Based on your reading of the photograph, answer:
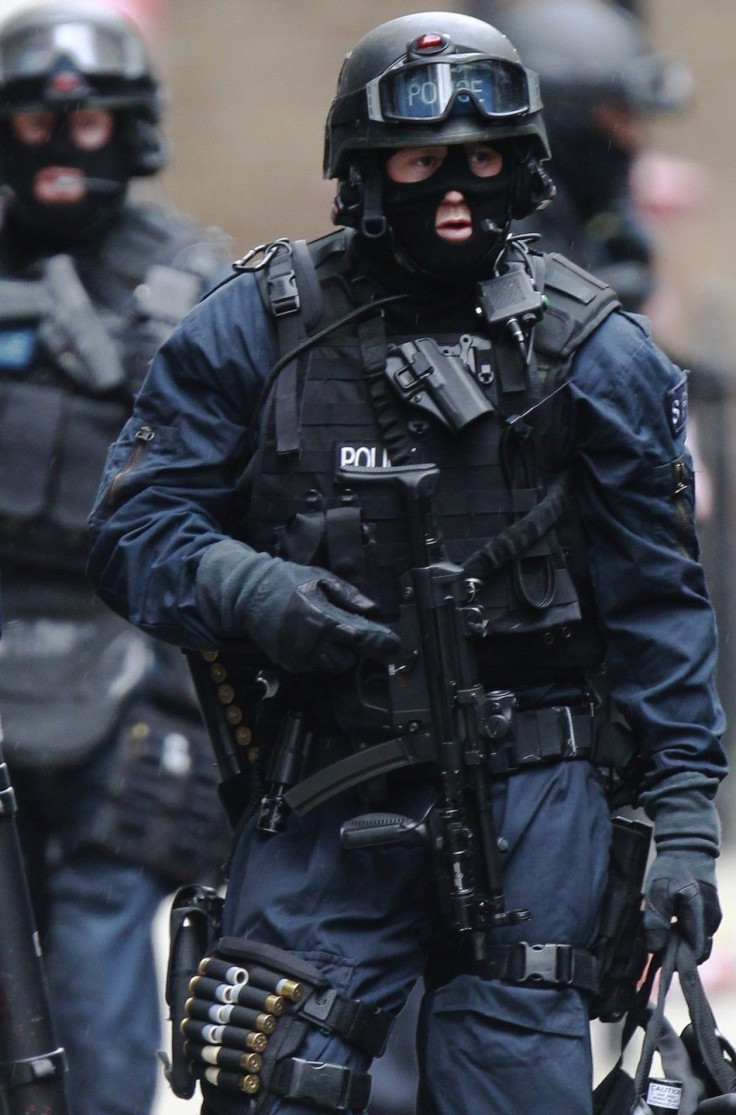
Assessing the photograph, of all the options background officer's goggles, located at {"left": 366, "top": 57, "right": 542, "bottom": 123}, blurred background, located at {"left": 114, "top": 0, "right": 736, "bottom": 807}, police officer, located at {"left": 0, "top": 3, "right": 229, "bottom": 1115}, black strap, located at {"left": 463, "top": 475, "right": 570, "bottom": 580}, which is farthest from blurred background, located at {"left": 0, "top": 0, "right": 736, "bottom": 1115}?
black strap, located at {"left": 463, "top": 475, "right": 570, "bottom": 580}

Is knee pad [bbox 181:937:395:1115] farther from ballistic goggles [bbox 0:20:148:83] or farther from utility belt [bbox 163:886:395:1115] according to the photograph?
ballistic goggles [bbox 0:20:148:83]

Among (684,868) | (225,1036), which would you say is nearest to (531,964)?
(684,868)

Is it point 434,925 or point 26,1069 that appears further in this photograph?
point 26,1069

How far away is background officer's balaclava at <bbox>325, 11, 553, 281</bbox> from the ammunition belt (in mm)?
752

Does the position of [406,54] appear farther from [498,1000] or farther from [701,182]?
[701,182]

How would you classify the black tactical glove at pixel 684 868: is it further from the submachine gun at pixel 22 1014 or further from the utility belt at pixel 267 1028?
the submachine gun at pixel 22 1014

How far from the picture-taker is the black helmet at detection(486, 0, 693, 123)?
7629 millimetres

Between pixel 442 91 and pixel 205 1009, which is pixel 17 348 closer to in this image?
pixel 442 91

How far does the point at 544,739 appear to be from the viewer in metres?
4.12

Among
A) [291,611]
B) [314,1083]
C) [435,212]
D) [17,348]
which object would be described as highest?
[17,348]

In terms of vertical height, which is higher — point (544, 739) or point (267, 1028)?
point (544, 739)

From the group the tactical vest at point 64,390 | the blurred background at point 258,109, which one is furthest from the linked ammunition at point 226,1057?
the blurred background at point 258,109

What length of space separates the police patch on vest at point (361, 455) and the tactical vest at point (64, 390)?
5.33 feet

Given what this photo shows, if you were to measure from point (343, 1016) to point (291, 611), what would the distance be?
2.14 ft
